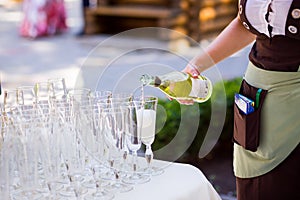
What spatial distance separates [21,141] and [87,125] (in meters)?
0.22

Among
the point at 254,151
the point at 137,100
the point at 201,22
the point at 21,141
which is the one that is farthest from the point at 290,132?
the point at 201,22

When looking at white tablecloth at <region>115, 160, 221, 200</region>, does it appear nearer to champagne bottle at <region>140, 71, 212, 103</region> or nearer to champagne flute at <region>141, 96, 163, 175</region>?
A: champagne flute at <region>141, 96, 163, 175</region>

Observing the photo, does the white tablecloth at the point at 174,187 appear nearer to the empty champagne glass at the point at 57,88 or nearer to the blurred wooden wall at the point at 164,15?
the empty champagne glass at the point at 57,88

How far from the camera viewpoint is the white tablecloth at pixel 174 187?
1.67 meters

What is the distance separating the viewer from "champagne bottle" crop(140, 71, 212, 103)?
5.88 ft

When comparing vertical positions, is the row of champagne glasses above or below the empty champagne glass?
below

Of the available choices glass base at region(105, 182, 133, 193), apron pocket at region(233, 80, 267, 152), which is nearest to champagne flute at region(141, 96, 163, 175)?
glass base at region(105, 182, 133, 193)

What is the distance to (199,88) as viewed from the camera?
71.8 inches

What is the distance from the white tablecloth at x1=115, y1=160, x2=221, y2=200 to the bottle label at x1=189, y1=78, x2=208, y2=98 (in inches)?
9.1

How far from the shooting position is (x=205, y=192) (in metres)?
1.78

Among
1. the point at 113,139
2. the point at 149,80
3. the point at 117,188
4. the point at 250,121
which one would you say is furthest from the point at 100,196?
the point at 250,121

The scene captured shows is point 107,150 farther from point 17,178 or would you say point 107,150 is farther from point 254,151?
point 254,151

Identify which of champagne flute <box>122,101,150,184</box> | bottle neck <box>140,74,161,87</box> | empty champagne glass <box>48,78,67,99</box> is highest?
bottle neck <box>140,74,161,87</box>

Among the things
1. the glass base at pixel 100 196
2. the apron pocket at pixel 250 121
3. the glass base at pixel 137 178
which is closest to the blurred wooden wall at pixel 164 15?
the apron pocket at pixel 250 121
